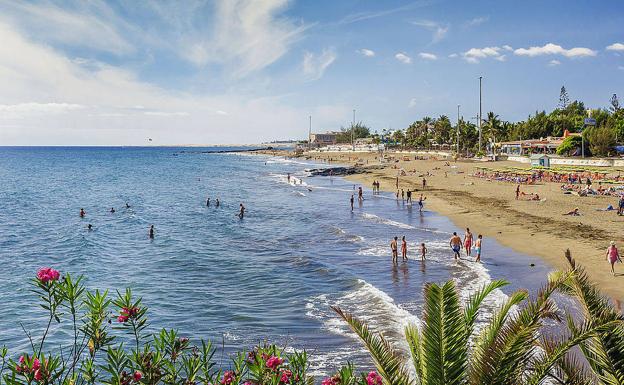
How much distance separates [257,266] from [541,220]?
18822 millimetres

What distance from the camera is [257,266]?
24.1 meters

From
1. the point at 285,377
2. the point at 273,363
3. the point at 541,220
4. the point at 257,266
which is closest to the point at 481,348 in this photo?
the point at 285,377

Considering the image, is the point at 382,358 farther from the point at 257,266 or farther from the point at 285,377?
the point at 257,266

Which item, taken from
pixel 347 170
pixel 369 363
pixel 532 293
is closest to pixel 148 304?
pixel 369 363

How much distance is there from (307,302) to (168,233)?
20077 millimetres

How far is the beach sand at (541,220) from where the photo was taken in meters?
21.2

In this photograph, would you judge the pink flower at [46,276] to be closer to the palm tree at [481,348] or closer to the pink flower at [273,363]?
the pink flower at [273,363]

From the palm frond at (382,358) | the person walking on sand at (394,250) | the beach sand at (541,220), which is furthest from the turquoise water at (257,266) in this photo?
the palm frond at (382,358)

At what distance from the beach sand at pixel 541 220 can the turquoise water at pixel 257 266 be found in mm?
1513

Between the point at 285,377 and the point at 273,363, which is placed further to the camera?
the point at 285,377

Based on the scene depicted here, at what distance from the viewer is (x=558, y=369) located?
5855mm

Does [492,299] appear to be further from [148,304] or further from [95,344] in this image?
[95,344]

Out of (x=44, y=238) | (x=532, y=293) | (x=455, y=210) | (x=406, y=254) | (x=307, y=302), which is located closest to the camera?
(x=532, y=293)

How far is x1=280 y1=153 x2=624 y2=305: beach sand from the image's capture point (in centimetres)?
2122
